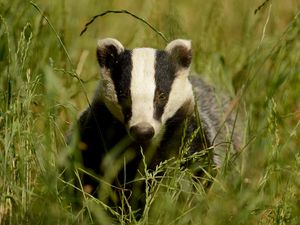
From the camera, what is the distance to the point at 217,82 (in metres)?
5.61

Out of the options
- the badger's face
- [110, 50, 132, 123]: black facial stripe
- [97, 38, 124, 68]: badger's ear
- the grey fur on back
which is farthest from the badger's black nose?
the grey fur on back

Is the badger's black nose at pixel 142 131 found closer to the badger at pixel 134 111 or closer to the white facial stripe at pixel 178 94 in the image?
the badger at pixel 134 111

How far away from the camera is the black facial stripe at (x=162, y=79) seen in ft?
13.3

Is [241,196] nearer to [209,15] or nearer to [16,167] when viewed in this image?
[16,167]

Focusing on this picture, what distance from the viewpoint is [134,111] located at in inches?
156

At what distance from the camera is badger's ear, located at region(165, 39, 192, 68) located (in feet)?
14.1

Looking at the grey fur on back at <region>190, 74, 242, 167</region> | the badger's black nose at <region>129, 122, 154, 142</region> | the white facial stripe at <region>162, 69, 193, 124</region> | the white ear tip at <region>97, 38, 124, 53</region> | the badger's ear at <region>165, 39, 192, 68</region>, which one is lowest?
the grey fur on back at <region>190, 74, 242, 167</region>

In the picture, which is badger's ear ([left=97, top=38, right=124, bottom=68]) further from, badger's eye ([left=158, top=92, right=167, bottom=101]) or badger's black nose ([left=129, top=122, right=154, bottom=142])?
badger's black nose ([left=129, top=122, right=154, bottom=142])

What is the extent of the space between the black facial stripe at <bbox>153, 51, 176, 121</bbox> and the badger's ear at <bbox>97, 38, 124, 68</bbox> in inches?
6.8

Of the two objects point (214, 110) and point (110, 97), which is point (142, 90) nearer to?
point (110, 97)

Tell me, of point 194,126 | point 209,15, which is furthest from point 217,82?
point 194,126

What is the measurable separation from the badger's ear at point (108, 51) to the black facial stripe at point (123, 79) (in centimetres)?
3

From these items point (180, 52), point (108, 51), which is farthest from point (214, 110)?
point (108, 51)

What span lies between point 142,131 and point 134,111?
144 millimetres
